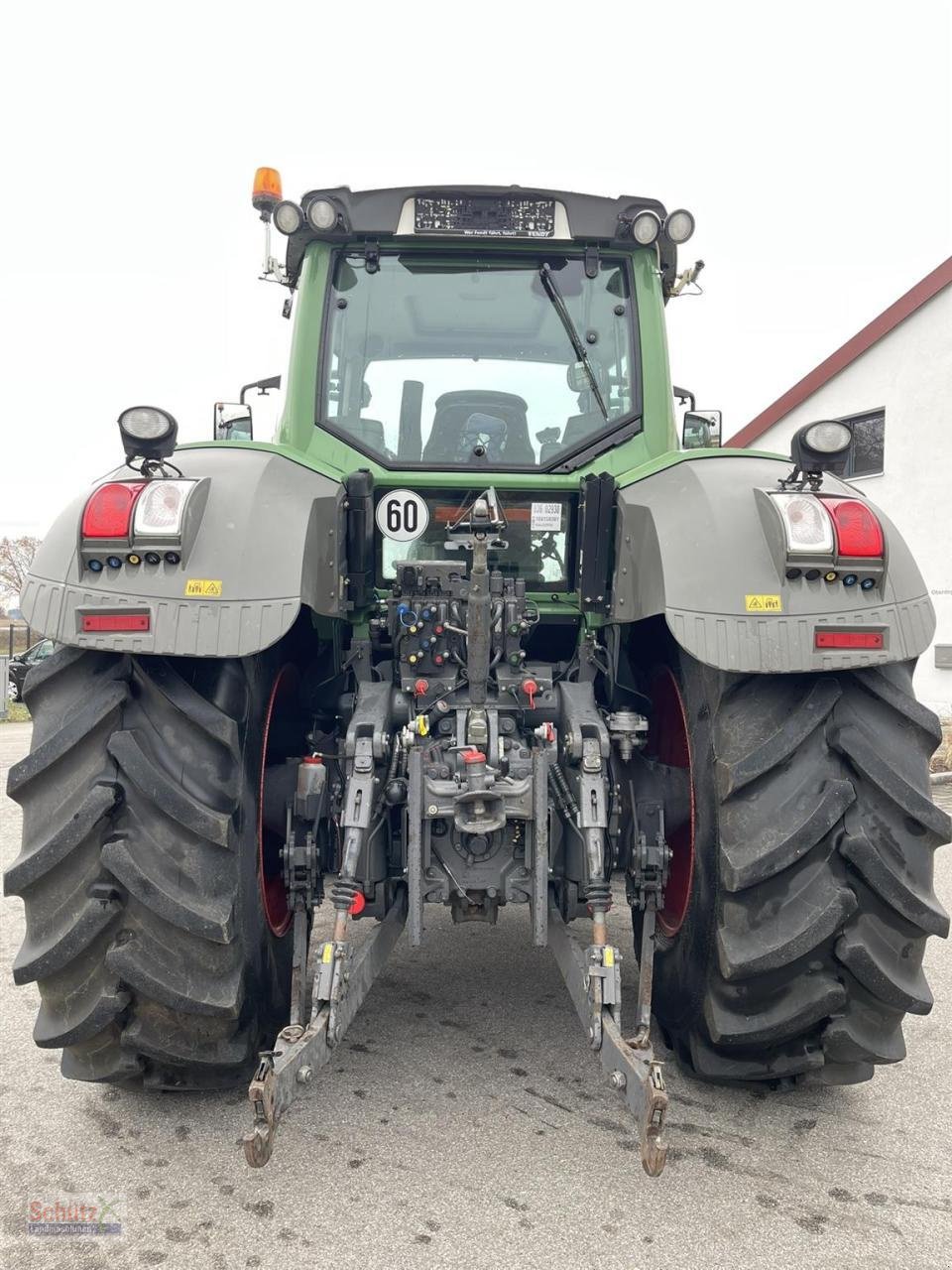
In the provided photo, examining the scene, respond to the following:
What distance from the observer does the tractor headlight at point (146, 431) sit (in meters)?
2.70

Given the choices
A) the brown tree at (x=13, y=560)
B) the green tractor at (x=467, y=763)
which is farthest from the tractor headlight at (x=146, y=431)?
the brown tree at (x=13, y=560)

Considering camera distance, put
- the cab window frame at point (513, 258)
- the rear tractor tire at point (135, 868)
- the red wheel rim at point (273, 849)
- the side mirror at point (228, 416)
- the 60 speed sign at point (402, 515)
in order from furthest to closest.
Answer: the side mirror at point (228, 416), the cab window frame at point (513, 258), the 60 speed sign at point (402, 515), the red wheel rim at point (273, 849), the rear tractor tire at point (135, 868)

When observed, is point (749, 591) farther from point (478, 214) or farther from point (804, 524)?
point (478, 214)

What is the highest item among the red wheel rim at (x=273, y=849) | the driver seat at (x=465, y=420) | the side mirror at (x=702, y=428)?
the side mirror at (x=702, y=428)

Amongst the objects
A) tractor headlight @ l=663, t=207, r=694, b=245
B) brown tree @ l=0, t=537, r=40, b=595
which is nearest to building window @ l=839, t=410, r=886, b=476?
tractor headlight @ l=663, t=207, r=694, b=245

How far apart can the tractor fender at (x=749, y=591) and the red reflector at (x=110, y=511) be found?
1.45 meters

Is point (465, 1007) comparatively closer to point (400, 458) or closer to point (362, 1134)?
point (362, 1134)

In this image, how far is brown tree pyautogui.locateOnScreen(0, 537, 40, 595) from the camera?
3953 centimetres

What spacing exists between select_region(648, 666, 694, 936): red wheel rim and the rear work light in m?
0.63

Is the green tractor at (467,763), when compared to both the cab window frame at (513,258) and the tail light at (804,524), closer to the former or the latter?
the tail light at (804,524)

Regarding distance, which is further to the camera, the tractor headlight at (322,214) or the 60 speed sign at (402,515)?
the tractor headlight at (322,214)

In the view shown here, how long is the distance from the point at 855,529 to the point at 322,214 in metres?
2.24

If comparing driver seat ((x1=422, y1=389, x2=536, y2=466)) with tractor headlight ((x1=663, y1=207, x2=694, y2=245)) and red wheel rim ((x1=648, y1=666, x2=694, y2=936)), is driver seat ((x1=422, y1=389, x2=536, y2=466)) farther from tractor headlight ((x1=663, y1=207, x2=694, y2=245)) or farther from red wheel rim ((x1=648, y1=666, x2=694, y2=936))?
red wheel rim ((x1=648, y1=666, x2=694, y2=936))

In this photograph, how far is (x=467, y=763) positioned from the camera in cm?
277
